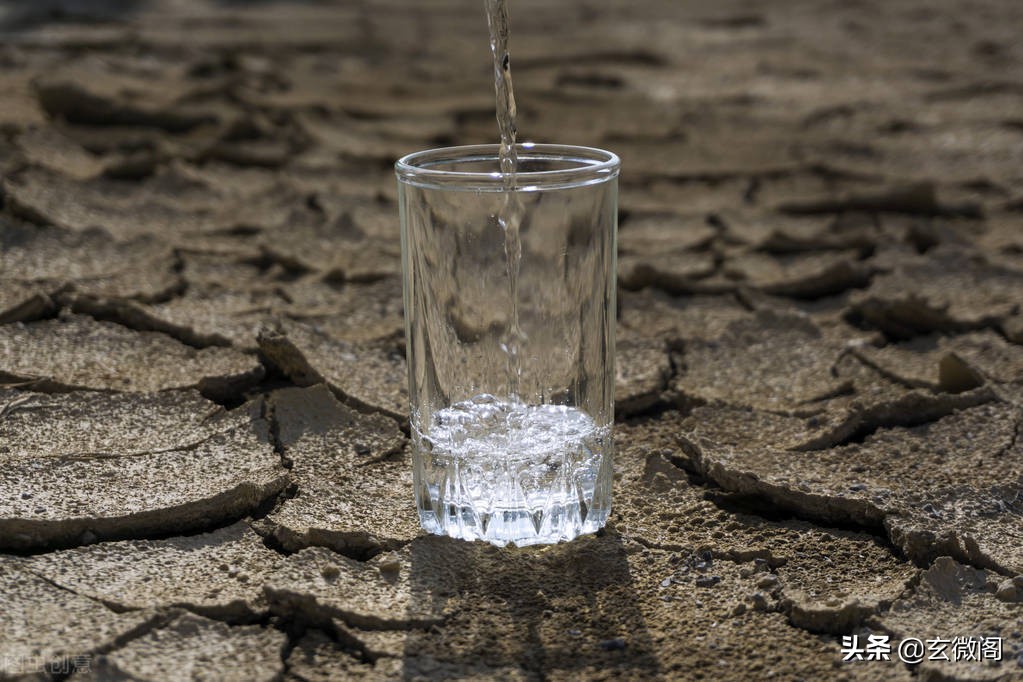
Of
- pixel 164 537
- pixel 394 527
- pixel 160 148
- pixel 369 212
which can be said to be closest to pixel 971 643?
pixel 394 527

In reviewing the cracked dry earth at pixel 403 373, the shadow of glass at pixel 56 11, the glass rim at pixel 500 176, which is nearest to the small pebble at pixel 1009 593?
the cracked dry earth at pixel 403 373

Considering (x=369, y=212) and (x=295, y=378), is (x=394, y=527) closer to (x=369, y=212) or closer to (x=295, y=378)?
(x=295, y=378)

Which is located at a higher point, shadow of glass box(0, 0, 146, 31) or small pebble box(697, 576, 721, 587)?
shadow of glass box(0, 0, 146, 31)

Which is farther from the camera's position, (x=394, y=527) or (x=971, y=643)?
(x=394, y=527)

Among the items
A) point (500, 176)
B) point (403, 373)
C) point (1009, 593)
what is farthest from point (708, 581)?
point (403, 373)


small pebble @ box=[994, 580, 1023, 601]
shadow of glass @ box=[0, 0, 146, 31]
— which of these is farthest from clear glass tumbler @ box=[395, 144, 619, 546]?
shadow of glass @ box=[0, 0, 146, 31]

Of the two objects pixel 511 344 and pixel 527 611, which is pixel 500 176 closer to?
pixel 511 344

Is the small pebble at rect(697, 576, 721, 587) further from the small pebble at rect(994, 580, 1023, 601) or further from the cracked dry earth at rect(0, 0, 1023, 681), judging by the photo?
the small pebble at rect(994, 580, 1023, 601)

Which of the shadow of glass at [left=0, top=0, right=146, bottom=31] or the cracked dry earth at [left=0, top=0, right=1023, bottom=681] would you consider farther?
the shadow of glass at [left=0, top=0, right=146, bottom=31]
